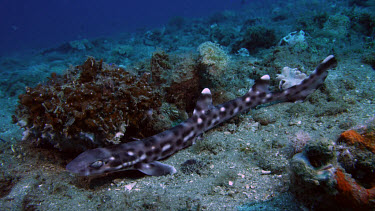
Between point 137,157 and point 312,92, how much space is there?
5.24m

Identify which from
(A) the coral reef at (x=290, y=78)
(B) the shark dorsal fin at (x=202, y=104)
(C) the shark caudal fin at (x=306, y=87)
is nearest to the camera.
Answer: (B) the shark dorsal fin at (x=202, y=104)

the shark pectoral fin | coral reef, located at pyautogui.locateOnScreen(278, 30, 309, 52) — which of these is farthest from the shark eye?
coral reef, located at pyautogui.locateOnScreen(278, 30, 309, 52)

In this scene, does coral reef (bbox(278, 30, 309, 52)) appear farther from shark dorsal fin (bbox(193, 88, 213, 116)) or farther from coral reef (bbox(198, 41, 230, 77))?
shark dorsal fin (bbox(193, 88, 213, 116))

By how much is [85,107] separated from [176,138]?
2115 mm

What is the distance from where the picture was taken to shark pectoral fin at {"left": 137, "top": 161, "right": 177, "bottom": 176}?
4.55 m

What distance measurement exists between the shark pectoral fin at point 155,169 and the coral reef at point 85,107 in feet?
2.80

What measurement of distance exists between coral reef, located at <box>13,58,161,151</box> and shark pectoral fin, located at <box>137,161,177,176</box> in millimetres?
854

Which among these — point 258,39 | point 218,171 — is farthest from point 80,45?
point 218,171

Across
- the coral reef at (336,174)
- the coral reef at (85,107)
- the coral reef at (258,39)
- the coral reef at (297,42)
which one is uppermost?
the coral reef at (258,39)

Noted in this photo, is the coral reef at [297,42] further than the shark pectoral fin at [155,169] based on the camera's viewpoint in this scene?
Yes

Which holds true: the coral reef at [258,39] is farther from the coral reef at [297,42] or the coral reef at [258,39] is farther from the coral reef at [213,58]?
the coral reef at [213,58]

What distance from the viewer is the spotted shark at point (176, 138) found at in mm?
4301

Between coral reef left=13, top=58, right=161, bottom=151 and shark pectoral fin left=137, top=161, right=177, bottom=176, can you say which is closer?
coral reef left=13, top=58, right=161, bottom=151

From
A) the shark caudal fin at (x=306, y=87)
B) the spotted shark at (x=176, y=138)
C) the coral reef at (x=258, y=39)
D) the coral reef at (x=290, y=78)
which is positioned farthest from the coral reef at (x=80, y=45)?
the shark caudal fin at (x=306, y=87)
